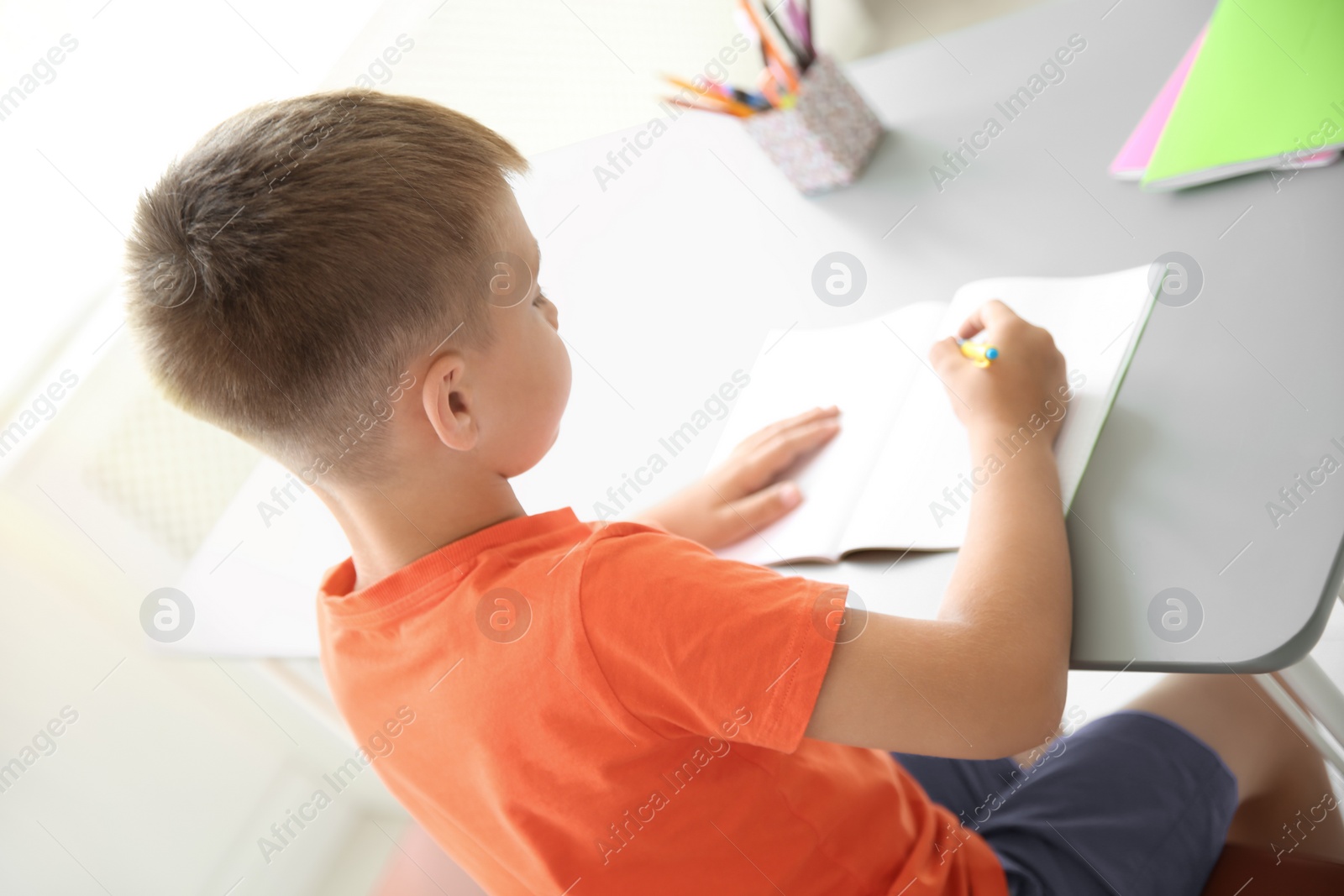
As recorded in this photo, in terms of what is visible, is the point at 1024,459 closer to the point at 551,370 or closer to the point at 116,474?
the point at 551,370

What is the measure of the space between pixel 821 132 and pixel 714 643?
0.60 metres

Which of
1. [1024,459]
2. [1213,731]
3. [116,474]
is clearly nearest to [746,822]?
[1024,459]

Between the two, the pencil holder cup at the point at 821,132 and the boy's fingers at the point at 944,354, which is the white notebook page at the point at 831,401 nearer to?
the boy's fingers at the point at 944,354

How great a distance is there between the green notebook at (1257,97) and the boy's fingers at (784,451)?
1.09 feet

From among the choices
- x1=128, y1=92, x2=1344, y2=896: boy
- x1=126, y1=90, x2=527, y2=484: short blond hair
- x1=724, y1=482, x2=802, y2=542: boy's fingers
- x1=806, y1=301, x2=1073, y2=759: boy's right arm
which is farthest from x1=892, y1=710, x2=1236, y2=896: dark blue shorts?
x1=126, y1=90, x2=527, y2=484: short blond hair

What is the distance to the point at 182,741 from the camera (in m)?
1.60

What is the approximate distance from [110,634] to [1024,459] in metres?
1.45

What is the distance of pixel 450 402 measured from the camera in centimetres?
63

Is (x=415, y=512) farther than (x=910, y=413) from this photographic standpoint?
No

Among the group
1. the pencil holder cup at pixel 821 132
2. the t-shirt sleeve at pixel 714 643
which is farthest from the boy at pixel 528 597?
the pencil holder cup at pixel 821 132

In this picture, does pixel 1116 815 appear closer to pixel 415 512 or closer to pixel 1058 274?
pixel 1058 274

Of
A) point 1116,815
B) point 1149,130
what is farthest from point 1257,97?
point 1116,815

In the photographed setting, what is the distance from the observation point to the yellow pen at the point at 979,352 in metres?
0.71

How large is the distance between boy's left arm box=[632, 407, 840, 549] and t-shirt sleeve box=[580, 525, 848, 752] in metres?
0.24
